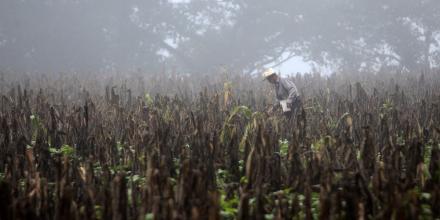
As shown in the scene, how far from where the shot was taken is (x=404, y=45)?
25.2 metres

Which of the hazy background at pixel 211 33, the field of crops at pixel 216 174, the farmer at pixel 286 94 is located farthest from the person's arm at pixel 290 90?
the hazy background at pixel 211 33

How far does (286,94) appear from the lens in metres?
8.06

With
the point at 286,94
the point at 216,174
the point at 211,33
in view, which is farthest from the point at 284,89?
the point at 211,33

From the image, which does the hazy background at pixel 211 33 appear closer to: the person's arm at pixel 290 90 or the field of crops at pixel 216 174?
the person's arm at pixel 290 90

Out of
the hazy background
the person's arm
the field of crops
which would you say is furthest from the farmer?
the hazy background

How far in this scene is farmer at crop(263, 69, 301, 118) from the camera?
779 centimetres

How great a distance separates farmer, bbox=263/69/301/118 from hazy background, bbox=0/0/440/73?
16136 millimetres

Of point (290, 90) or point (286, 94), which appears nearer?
point (290, 90)

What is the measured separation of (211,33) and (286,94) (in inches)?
733

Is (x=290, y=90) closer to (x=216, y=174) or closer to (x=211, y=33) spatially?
(x=216, y=174)

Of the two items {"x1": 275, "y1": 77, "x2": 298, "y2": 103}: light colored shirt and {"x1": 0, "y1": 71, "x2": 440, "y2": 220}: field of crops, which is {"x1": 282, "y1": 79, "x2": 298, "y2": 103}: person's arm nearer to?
{"x1": 275, "y1": 77, "x2": 298, "y2": 103}: light colored shirt

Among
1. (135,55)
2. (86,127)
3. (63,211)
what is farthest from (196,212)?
(135,55)

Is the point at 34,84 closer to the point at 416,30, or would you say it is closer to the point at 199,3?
the point at 199,3

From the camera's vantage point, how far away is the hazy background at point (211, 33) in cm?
2464
